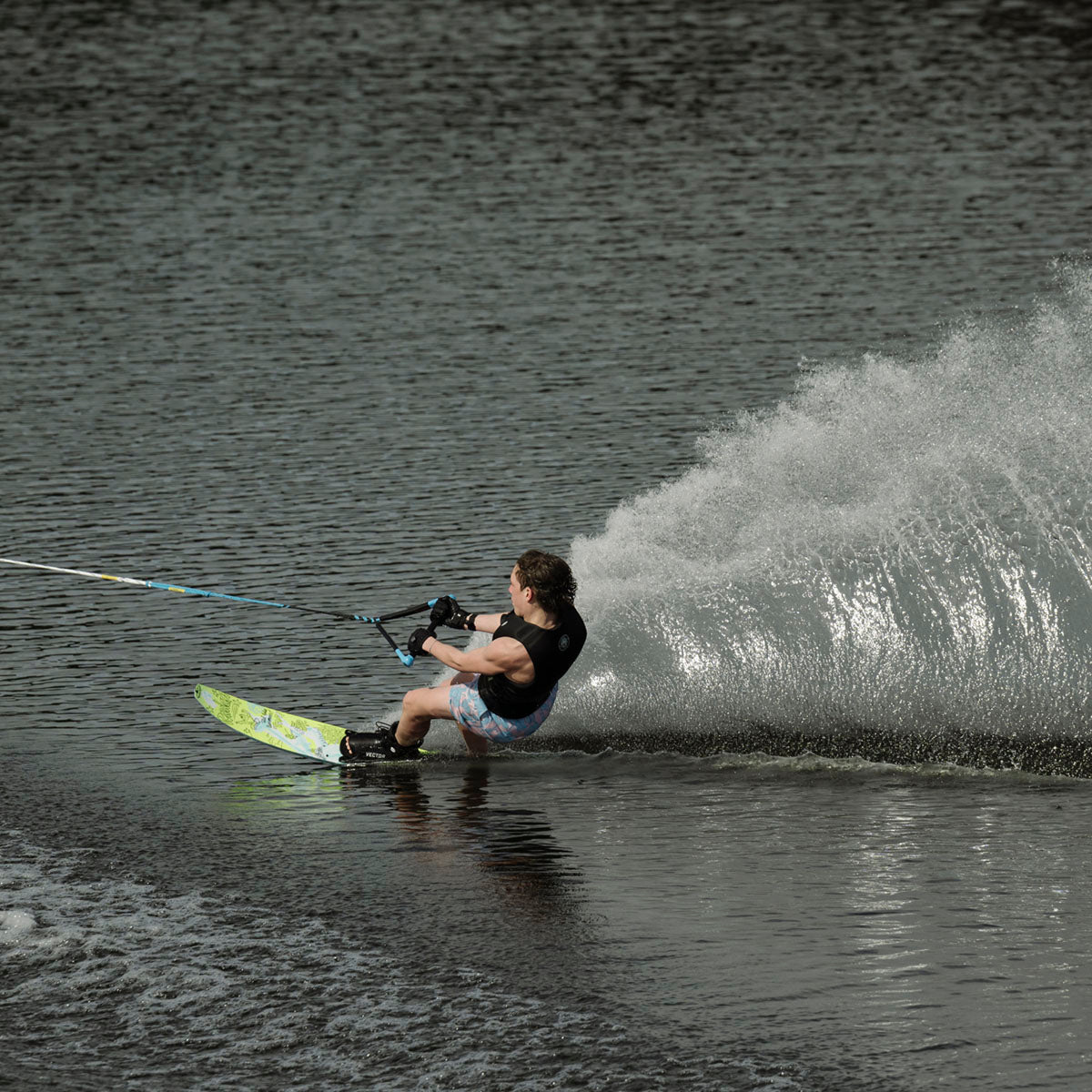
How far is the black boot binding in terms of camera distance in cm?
1292

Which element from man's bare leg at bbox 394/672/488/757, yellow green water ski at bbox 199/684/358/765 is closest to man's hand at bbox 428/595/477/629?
man's bare leg at bbox 394/672/488/757

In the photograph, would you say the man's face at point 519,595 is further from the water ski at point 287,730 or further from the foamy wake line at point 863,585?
the foamy wake line at point 863,585

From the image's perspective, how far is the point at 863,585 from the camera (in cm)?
1357

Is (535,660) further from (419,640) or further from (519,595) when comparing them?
(419,640)

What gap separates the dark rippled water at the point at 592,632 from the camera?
9102 millimetres

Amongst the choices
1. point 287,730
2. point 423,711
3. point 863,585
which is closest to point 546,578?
point 423,711

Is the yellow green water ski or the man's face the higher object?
the man's face

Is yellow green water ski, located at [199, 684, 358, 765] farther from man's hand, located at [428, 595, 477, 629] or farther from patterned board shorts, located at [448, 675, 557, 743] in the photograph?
man's hand, located at [428, 595, 477, 629]

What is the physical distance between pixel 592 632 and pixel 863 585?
187cm

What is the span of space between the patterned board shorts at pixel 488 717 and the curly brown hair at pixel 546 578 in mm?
669

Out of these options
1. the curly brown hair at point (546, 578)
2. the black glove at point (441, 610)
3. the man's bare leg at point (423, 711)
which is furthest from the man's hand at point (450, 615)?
the curly brown hair at point (546, 578)

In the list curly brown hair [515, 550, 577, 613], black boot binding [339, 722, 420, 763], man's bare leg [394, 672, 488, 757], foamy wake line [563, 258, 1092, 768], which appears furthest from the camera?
foamy wake line [563, 258, 1092, 768]

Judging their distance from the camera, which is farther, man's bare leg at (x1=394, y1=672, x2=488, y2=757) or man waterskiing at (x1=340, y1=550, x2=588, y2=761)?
man's bare leg at (x1=394, y1=672, x2=488, y2=757)

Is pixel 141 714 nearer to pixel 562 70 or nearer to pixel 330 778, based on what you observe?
pixel 330 778
